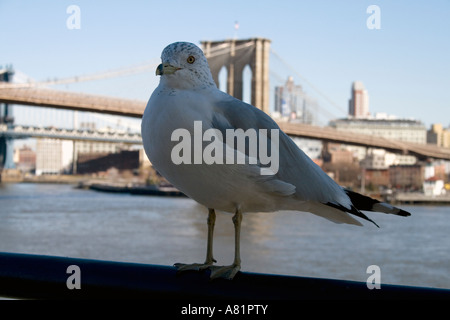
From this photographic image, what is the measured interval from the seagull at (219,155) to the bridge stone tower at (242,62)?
616 inches

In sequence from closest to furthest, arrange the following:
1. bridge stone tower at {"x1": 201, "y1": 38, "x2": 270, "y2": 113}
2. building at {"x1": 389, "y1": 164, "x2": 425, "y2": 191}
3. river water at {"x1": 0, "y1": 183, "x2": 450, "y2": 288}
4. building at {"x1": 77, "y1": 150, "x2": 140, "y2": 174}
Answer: river water at {"x1": 0, "y1": 183, "x2": 450, "y2": 288} → bridge stone tower at {"x1": 201, "y1": 38, "x2": 270, "y2": 113} → building at {"x1": 389, "y1": 164, "x2": 425, "y2": 191} → building at {"x1": 77, "y1": 150, "x2": 140, "y2": 174}

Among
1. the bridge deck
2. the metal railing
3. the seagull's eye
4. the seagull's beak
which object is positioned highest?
the bridge deck

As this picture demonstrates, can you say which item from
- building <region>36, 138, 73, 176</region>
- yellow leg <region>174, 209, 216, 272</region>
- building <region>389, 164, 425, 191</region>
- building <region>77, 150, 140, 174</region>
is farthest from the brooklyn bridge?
building <region>36, 138, 73, 176</region>

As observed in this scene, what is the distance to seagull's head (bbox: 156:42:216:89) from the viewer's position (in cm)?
57

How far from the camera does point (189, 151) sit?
542 mm

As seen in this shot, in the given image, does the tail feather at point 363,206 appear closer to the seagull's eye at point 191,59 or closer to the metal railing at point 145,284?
the metal railing at point 145,284

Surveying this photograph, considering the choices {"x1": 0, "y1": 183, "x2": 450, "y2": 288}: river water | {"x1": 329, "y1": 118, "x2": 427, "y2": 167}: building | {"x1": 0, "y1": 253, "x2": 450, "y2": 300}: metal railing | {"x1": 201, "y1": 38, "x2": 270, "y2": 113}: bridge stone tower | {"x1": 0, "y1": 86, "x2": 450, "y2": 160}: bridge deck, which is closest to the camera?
{"x1": 0, "y1": 253, "x2": 450, "y2": 300}: metal railing

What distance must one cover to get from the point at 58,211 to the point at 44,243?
579 cm

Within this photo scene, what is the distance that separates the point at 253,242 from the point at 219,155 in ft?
32.1

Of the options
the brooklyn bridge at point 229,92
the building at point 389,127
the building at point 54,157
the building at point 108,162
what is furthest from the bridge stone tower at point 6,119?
the building at point 389,127

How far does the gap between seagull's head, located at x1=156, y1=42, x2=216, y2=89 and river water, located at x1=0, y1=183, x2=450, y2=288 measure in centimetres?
632

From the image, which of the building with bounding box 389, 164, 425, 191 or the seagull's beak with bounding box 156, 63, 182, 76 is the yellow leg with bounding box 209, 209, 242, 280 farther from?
the building with bounding box 389, 164, 425, 191
